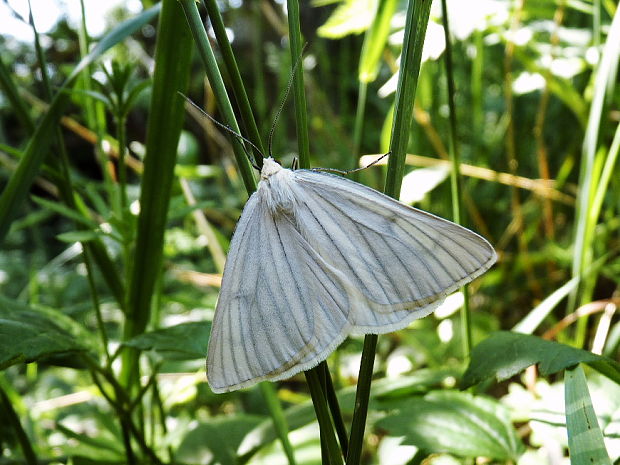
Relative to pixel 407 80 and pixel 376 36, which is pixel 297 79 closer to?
pixel 407 80

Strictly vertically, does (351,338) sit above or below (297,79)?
below

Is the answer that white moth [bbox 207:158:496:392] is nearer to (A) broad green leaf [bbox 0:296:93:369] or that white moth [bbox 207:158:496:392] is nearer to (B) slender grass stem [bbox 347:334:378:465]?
(B) slender grass stem [bbox 347:334:378:465]

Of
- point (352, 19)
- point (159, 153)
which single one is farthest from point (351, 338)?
point (352, 19)

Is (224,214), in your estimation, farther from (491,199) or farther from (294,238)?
(294,238)

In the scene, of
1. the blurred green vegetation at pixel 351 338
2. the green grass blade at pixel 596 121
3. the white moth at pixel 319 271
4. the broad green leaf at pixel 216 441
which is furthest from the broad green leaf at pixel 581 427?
the broad green leaf at pixel 216 441

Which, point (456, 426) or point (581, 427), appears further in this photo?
point (456, 426)

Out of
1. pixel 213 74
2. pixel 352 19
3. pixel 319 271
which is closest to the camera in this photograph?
pixel 213 74

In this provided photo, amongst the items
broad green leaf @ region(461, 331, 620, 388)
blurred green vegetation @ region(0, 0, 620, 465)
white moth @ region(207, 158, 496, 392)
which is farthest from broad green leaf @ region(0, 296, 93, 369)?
broad green leaf @ region(461, 331, 620, 388)
